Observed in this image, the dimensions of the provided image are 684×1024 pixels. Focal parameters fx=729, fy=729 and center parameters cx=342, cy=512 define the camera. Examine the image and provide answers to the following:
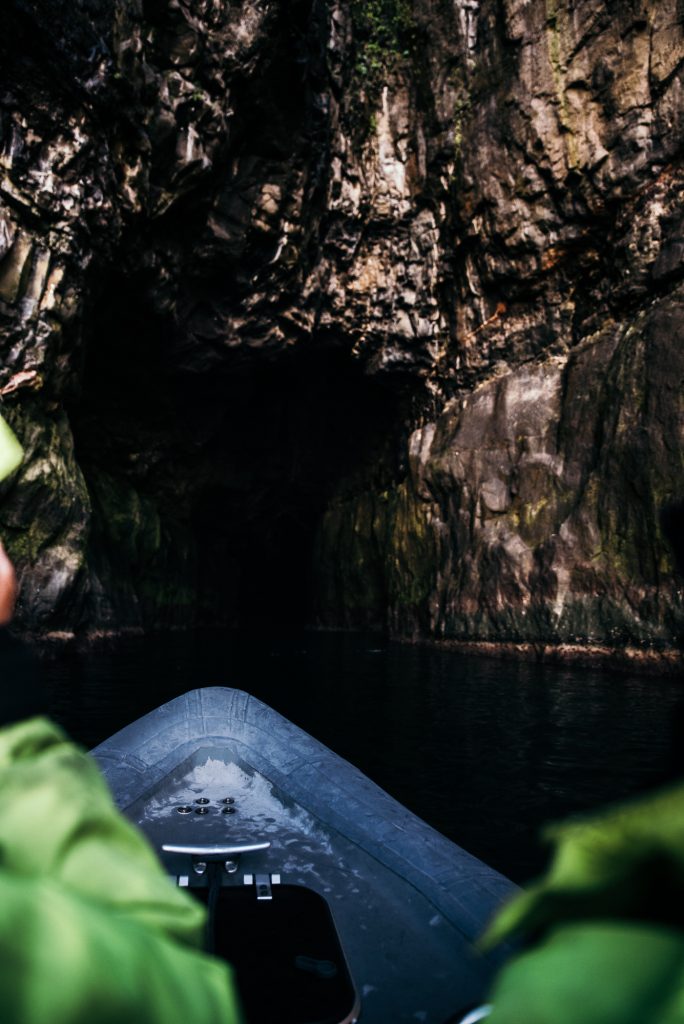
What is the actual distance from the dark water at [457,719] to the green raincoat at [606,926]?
1.45 feet

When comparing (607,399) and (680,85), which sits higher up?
(680,85)

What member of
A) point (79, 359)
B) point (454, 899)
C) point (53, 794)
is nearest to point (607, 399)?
point (79, 359)

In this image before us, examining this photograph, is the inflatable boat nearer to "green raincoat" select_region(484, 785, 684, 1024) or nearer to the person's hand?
"green raincoat" select_region(484, 785, 684, 1024)

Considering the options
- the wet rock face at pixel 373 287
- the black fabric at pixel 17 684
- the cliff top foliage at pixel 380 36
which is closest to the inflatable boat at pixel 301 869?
the black fabric at pixel 17 684

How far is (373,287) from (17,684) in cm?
2471

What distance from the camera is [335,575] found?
32.1 m

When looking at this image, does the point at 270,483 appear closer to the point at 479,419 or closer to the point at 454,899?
the point at 479,419

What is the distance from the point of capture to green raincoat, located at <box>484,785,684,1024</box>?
1.75 ft

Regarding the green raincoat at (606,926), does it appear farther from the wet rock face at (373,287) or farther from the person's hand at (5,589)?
the wet rock face at (373,287)

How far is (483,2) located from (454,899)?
88.9ft

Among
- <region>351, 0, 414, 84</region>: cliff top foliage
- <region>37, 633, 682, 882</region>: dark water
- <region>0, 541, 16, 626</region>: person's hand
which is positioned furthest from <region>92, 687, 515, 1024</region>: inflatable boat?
<region>351, 0, 414, 84</region>: cliff top foliage

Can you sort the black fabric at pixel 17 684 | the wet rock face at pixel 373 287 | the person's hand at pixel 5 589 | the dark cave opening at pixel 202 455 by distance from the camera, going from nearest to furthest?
the person's hand at pixel 5 589, the black fabric at pixel 17 684, the wet rock face at pixel 373 287, the dark cave opening at pixel 202 455

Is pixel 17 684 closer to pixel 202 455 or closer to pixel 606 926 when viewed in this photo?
pixel 606 926

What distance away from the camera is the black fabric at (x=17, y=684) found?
3.90 feet
